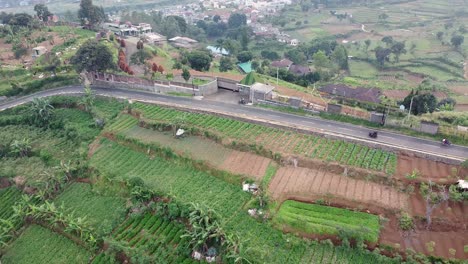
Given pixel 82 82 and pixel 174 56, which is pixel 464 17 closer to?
pixel 174 56

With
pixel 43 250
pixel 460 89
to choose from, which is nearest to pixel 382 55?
pixel 460 89

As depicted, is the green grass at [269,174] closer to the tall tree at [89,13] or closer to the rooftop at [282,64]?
the rooftop at [282,64]

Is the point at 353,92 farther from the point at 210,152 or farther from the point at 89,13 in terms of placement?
the point at 89,13

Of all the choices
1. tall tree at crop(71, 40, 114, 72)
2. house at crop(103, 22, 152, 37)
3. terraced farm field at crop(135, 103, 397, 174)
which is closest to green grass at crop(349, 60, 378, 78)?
terraced farm field at crop(135, 103, 397, 174)

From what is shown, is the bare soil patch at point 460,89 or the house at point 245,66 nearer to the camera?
the bare soil patch at point 460,89

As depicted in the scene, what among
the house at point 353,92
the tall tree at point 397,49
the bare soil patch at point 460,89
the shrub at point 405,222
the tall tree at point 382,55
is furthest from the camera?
the tall tree at point 382,55

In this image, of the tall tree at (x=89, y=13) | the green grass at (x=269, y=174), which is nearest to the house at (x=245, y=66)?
the tall tree at (x=89, y=13)
